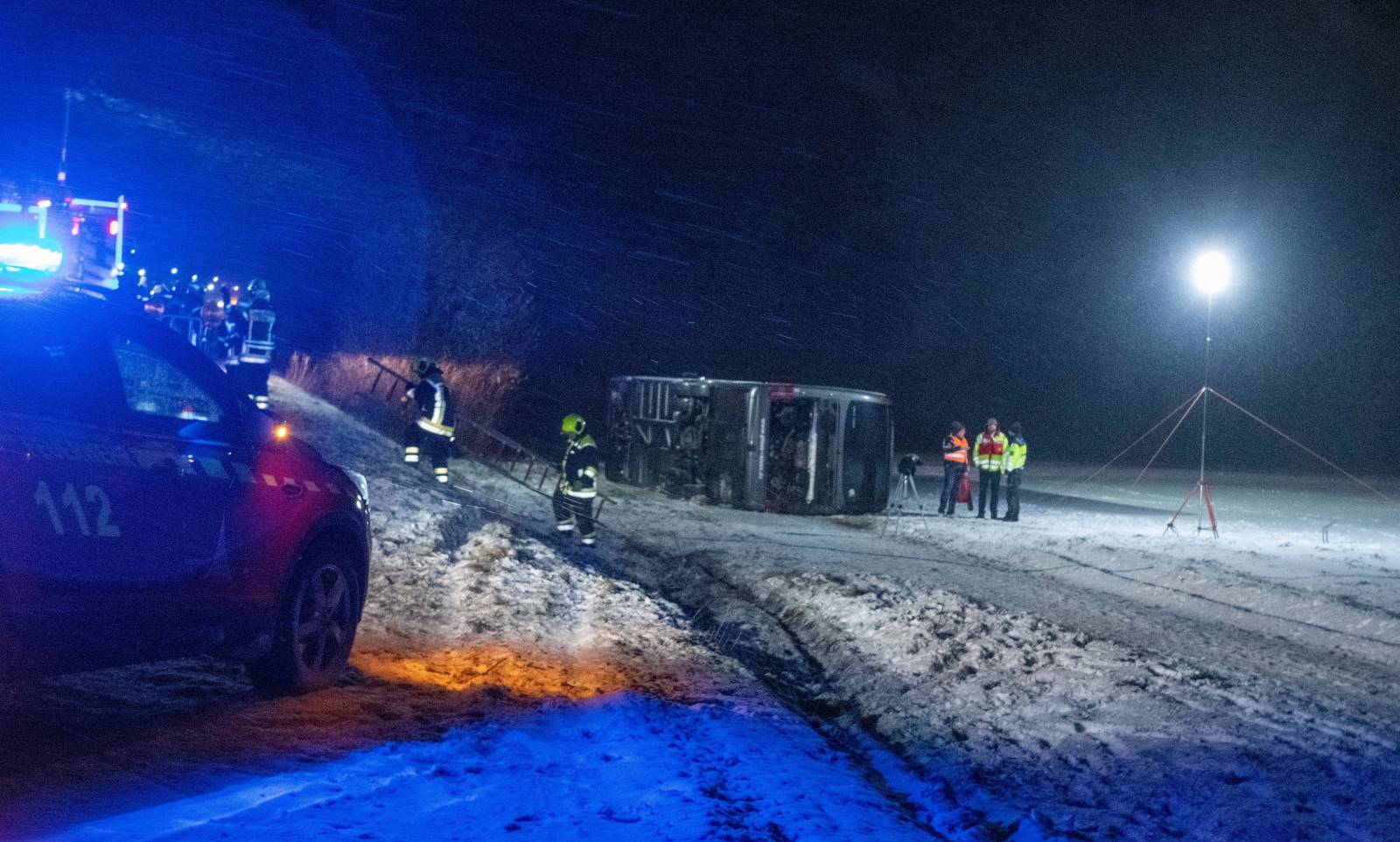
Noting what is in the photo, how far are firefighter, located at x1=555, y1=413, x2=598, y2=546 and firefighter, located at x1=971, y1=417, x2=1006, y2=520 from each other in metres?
7.82

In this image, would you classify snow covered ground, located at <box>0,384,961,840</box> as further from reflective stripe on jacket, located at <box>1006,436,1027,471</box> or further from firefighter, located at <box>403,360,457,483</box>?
reflective stripe on jacket, located at <box>1006,436,1027,471</box>

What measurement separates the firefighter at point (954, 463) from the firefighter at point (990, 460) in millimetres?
213

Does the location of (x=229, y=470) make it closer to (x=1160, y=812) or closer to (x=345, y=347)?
(x=1160, y=812)

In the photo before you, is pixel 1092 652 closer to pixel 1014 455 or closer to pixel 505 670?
pixel 505 670

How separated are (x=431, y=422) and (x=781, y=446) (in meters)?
5.68

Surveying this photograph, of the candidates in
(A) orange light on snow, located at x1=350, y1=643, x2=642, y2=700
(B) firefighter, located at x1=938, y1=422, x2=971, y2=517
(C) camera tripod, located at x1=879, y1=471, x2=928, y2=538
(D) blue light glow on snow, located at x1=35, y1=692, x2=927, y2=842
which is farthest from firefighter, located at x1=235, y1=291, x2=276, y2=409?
(D) blue light glow on snow, located at x1=35, y1=692, x2=927, y2=842

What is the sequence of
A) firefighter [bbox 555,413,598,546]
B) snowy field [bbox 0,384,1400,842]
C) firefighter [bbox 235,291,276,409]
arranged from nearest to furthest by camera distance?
snowy field [bbox 0,384,1400,842] < firefighter [bbox 555,413,598,546] < firefighter [bbox 235,291,276,409]

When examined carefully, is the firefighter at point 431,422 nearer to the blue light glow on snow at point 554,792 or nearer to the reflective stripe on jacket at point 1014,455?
the reflective stripe on jacket at point 1014,455

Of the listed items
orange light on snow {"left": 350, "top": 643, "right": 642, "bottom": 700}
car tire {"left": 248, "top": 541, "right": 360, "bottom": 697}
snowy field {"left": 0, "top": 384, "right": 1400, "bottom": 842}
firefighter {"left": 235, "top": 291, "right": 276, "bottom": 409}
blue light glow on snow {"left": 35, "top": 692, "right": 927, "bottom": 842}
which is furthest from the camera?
firefighter {"left": 235, "top": 291, "right": 276, "bottom": 409}

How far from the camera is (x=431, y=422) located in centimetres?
1712

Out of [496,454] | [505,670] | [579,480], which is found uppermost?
[579,480]

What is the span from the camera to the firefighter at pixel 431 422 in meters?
17.1

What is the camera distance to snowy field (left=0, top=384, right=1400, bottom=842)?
500cm

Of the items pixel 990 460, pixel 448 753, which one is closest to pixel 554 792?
pixel 448 753
